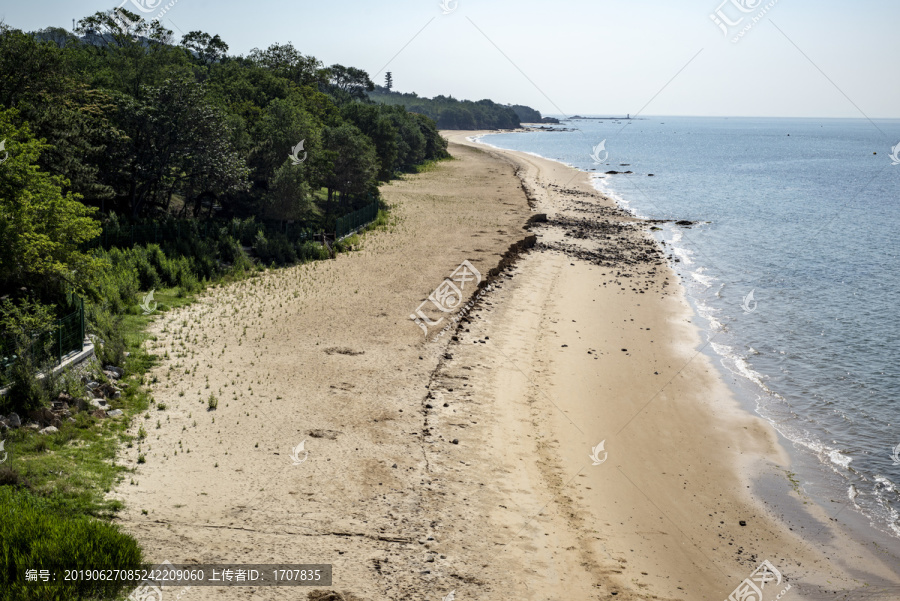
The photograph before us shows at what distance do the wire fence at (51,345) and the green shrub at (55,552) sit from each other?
6183 mm

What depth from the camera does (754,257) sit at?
47938 mm

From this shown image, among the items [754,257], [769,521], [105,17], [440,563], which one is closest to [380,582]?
[440,563]

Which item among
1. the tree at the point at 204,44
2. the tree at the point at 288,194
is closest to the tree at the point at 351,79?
Answer: the tree at the point at 204,44

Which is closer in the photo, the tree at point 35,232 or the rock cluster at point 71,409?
the rock cluster at point 71,409

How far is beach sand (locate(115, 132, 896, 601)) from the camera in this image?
13.1 meters

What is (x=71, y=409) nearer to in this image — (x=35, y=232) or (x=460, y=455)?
(x=35, y=232)

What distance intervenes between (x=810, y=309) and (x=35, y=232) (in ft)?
120

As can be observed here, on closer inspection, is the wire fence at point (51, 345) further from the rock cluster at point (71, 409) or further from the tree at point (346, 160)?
the tree at point (346, 160)

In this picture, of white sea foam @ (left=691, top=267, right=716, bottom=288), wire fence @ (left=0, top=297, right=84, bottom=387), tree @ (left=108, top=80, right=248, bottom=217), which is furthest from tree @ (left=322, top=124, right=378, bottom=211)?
wire fence @ (left=0, top=297, right=84, bottom=387)

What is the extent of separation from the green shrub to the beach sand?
1.35m

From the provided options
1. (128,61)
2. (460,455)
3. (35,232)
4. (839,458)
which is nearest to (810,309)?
(839,458)

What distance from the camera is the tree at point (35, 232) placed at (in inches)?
709

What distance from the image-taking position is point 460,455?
1752 cm

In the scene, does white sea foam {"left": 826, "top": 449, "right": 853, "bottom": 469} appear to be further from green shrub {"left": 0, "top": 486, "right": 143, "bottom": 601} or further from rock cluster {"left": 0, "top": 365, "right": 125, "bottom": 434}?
rock cluster {"left": 0, "top": 365, "right": 125, "bottom": 434}
